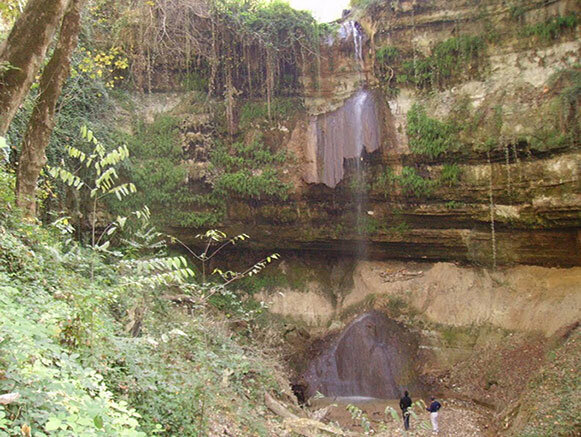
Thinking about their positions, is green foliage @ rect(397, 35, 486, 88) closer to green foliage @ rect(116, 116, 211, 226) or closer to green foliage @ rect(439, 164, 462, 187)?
green foliage @ rect(439, 164, 462, 187)

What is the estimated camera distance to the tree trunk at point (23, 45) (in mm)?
6199

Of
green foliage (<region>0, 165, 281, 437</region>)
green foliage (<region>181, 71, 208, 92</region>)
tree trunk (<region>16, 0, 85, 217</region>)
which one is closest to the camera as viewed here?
green foliage (<region>0, 165, 281, 437</region>)

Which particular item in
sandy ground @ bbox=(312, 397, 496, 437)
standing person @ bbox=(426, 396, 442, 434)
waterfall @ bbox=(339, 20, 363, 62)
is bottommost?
sandy ground @ bbox=(312, 397, 496, 437)

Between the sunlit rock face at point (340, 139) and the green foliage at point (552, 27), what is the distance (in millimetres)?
4527

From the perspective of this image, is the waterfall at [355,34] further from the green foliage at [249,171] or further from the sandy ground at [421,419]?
the sandy ground at [421,419]

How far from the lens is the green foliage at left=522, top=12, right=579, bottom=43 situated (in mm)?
11289

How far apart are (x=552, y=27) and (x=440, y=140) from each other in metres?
3.94

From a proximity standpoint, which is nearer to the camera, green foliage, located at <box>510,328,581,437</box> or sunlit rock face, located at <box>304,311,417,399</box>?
green foliage, located at <box>510,328,581,437</box>

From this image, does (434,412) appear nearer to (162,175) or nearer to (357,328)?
(357,328)

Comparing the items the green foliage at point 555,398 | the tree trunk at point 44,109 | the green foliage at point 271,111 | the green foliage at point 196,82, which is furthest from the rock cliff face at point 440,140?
the tree trunk at point 44,109

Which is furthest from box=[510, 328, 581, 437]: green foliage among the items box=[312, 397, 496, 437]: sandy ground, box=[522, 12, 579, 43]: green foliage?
box=[522, 12, 579, 43]: green foliage

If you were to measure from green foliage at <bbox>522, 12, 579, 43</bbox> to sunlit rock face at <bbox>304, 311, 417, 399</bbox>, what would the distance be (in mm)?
9228

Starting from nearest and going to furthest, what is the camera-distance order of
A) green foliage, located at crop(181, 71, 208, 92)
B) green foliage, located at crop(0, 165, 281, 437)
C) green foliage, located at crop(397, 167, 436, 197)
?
green foliage, located at crop(0, 165, 281, 437), green foliage, located at crop(397, 167, 436, 197), green foliage, located at crop(181, 71, 208, 92)

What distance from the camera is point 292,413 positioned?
9039mm
